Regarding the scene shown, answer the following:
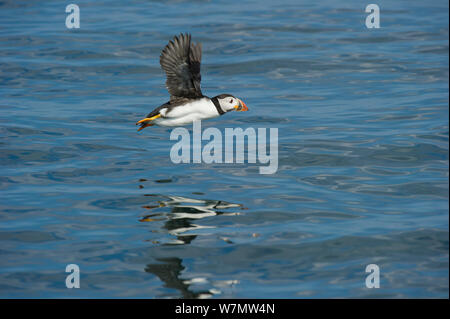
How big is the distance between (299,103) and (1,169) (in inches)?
252

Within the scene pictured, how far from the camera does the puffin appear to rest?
1053cm

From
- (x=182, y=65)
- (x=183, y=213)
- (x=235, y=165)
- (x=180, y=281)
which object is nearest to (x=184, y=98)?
(x=182, y=65)

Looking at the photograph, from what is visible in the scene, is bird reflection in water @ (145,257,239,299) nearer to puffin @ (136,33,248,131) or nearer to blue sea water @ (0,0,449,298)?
blue sea water @ (0,0,449,298)

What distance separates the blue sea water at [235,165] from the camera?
8734 millimetres

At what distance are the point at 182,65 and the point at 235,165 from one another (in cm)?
233

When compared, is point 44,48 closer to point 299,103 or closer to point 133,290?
point 299,103

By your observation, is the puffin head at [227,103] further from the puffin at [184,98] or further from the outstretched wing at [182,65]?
the outstretched wing at [182,65]

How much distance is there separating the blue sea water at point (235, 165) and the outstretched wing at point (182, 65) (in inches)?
58.9

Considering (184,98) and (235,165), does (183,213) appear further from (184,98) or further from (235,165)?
(235,165)

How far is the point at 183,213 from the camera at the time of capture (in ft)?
33.1

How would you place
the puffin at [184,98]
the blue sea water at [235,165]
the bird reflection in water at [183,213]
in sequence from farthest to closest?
the puffin at [184,98] → the bird reflection in water at [183,213] → the blue sea water at [235,165]

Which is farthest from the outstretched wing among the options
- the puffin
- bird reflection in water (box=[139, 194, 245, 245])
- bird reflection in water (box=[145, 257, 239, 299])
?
bird reflection in water (box=[145, 257, 239, 299])

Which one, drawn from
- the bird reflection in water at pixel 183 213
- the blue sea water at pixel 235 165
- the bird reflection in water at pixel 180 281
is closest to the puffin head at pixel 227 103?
the blue sea water at pixel 235 165

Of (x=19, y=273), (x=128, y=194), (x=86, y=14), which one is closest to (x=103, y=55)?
(x=86, y=14)
